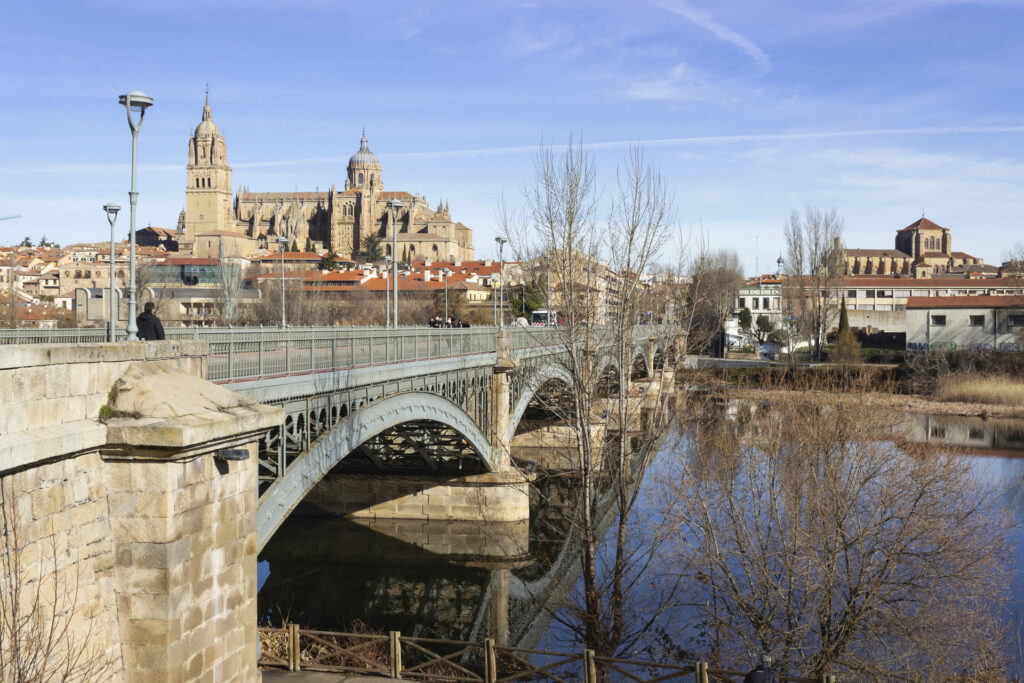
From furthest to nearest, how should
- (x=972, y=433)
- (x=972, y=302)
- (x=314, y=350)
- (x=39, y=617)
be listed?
(x=972, y=302)
(x=972, y=433)
(x=314, y=350)
(x=39, y=617)

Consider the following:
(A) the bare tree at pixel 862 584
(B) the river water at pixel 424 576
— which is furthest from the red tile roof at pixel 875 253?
(A) the bare tree at pixel 862 584

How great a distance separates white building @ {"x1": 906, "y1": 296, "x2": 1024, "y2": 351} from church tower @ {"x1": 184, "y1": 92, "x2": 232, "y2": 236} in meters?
138

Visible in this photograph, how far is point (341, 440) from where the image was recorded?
14438 millimetres

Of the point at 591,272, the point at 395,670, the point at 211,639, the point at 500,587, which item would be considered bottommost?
the point at 500,587

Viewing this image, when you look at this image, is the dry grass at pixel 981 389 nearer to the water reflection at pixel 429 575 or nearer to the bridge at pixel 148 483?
the water reflection at pixel 429 575

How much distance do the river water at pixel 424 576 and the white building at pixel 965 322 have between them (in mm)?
43646

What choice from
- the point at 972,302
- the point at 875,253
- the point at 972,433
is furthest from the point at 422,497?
the point at 875,253

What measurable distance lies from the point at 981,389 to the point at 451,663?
1738 inches

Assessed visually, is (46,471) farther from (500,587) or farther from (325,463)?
(500,587)

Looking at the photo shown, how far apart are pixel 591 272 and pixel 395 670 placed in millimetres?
8632

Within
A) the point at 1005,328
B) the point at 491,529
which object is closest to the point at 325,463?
the point at 491,529

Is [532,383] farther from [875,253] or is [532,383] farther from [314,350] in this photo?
[875,253]

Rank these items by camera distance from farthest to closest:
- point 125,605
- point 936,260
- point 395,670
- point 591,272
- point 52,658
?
point 936,260 → point 591,272 → point 395,670 → point 125,605 → point 52,658

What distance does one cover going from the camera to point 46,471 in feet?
21.4
